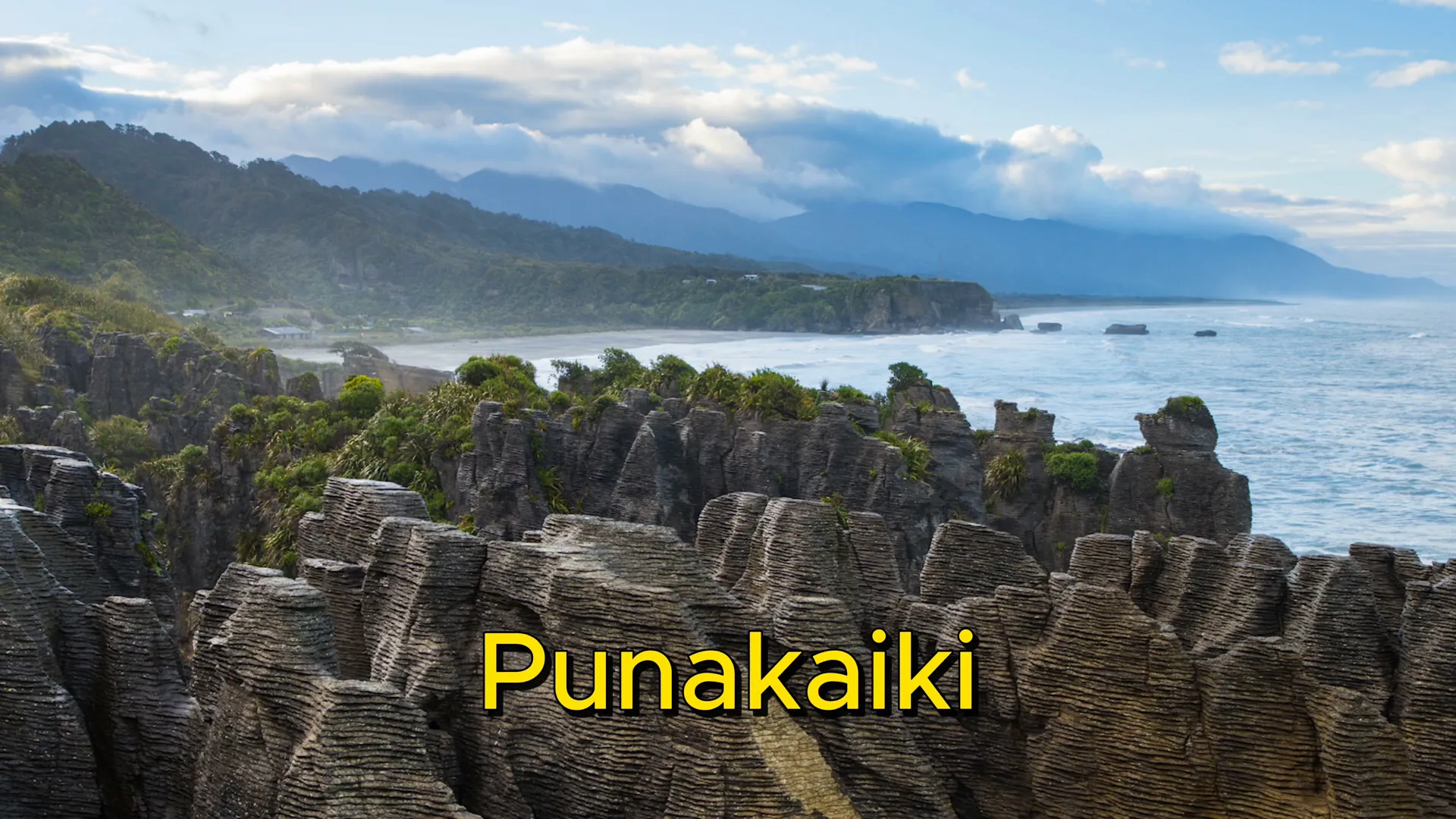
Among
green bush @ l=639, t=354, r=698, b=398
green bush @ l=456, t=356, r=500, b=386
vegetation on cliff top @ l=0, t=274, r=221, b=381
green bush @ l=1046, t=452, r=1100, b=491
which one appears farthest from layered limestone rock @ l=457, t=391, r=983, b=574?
vegetation on cliff top @ l=0, t=274, r=221, b=381

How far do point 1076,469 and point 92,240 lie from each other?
11038 cm

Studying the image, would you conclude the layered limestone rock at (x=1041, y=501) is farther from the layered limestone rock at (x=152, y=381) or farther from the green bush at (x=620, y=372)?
the layered limestone rock at (x=152, y=381)

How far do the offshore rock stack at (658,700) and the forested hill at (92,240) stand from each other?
332 ft

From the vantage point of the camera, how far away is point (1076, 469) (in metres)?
38.9

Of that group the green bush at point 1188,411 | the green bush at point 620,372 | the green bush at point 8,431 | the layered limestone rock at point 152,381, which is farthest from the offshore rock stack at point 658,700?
the layered limestone rock at point 152,381

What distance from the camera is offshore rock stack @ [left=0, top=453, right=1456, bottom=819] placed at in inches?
439

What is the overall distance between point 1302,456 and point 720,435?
5643 centimetres

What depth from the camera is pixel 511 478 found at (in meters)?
33.1

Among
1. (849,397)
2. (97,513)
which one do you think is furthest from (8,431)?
(849,397)

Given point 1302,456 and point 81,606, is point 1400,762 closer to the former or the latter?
point 81,606

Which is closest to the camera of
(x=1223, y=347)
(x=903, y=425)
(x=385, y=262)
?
(x=903, y=425)

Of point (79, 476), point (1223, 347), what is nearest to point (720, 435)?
point (79, 476)

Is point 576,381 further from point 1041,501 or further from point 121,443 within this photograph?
point 1041,501

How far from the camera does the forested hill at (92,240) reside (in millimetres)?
112688
